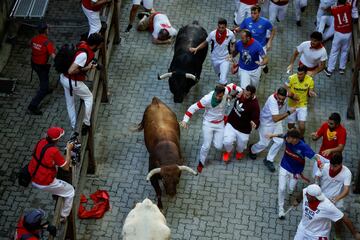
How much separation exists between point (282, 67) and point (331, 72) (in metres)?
1.19

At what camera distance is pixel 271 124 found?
15.7m

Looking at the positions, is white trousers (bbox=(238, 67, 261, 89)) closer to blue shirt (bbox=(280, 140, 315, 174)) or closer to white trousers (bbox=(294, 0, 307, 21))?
blue shirt (bbox=(280, 140, 315, 174))

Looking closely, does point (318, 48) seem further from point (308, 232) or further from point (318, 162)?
point (308, 232)

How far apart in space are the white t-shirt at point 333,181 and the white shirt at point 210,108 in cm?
242

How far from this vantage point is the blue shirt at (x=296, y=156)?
14211 mm

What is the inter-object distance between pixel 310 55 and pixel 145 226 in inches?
266

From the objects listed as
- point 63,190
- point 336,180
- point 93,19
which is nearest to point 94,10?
point 93,19

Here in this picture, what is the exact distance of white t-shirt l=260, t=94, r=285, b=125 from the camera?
15375mm

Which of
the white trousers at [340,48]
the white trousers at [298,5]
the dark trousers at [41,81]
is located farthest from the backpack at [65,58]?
the white trousers at [298,5]

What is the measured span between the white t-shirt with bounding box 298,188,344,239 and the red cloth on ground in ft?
12.7

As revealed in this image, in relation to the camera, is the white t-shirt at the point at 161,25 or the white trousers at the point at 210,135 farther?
the white t-shirt at the point at 161,25

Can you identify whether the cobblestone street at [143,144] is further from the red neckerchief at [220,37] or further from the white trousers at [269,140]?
the red neckerchief at [220,37]

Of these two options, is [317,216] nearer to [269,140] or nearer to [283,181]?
[283,181]

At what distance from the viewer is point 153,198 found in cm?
1527
